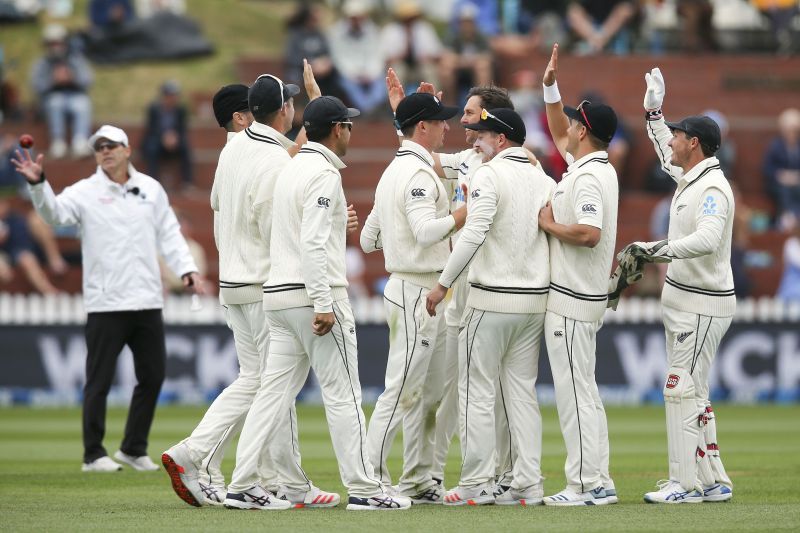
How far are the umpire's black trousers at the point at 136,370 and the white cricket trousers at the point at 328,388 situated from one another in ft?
9.65

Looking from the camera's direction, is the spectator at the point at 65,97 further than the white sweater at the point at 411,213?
Yes

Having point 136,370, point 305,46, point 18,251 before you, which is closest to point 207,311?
point 18,251

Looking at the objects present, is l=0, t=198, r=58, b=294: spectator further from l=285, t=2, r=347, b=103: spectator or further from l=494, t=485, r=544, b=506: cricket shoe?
l=494, t=485, r=544, b=506: cricket shoe

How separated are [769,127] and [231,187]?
679 inches

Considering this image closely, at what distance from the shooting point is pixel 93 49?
28031 mm

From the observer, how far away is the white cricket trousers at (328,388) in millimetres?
9375

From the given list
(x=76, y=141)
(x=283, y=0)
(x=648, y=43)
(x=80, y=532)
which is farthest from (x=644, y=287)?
(x=283, y=0)

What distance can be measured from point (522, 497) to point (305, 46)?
16.0m

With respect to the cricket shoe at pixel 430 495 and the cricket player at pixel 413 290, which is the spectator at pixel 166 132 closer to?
the cricket player at pixel 413 290

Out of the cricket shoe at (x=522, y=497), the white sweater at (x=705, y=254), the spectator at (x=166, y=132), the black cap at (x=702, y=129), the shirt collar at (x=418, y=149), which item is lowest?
the cricket shoe at (x=522, y=497)

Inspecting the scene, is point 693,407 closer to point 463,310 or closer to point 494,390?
point 494,390

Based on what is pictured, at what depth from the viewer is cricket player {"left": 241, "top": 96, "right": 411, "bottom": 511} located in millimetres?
9336

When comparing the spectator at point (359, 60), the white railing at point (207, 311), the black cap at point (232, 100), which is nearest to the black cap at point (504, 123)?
the black cap at point (232, 100)

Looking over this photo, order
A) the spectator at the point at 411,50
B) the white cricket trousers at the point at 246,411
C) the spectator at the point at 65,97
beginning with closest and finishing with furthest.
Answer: the white cricket trousers at the point at 246,411
the spectator at the point at 65,97
the spectator at the point at 411,50
